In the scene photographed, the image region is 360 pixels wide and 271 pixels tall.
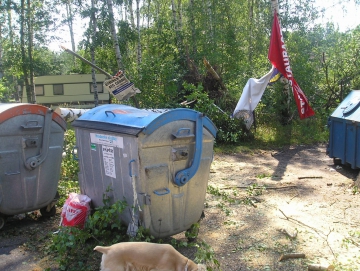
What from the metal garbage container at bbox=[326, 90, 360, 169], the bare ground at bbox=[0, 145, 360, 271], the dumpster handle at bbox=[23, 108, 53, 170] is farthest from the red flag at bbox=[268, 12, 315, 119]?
the dumpster handle at bbox=[23, 108, 53, 170]

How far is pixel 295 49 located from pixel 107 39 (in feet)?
22.4

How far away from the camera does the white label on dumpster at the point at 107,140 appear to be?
3865mm

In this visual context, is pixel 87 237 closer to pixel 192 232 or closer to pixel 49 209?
pixel 192 232

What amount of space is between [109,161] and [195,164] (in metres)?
0.91

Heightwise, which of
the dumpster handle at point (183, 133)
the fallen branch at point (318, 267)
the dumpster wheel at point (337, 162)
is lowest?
the dumpster wheel at point (337, 162)

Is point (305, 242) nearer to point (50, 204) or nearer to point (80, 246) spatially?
point (80, 246)

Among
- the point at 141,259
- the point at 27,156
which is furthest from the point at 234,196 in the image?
the point at 141,259

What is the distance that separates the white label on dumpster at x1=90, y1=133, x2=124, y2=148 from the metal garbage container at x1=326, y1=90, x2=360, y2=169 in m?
5.15

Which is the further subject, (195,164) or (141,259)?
(195,164)

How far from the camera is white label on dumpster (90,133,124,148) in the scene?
3865mm

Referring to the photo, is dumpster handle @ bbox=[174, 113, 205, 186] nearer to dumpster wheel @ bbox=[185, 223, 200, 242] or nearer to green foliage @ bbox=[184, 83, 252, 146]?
dumpster wheel @ bbox=[185, 223, 200, 242]

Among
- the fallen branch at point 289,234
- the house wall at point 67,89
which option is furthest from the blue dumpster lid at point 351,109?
the house wall at point 67,89

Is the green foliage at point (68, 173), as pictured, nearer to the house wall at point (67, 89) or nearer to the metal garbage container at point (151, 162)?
A: the metal garbage container at point (151, 162)

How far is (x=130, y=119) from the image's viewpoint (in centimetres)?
388
